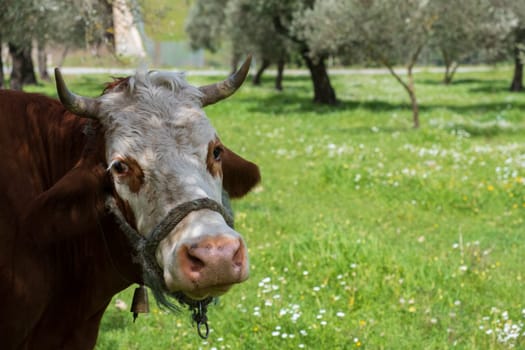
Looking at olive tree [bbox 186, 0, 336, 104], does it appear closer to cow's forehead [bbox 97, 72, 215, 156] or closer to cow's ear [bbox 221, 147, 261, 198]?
cow's ear [bbox 221, 147, 261, 198]

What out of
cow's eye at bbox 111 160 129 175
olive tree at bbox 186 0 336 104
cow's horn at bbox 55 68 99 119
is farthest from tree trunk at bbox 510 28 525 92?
cow's eye at bbox 111 160 129 175

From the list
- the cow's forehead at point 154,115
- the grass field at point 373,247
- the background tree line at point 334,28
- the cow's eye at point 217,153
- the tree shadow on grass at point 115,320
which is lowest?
the tree shadow on grass at point 115,320

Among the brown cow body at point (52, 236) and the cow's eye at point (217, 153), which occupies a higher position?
the cow's eye at point (217, 153)

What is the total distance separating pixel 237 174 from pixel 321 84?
83.2 ft

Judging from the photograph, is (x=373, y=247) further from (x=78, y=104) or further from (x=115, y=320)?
(x=78, y=104)

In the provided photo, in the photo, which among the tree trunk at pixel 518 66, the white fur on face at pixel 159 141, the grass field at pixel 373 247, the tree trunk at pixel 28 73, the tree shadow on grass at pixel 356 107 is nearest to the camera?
the white fur on face at pixel 159 141

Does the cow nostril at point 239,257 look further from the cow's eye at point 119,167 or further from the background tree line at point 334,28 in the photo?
the background tree line at point 334,28

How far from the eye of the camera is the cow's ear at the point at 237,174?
430 centimetres

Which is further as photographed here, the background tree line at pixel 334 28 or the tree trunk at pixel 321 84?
the tree trunk at pixel 321 84

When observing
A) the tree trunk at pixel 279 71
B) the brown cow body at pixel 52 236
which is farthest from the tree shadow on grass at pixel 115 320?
the tree trunk at pixel 279 71

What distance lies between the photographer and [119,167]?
359 centimetres

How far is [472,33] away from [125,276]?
22.6 m

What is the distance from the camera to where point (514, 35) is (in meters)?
34.8

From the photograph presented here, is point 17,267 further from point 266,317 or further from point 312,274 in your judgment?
point 312,274
